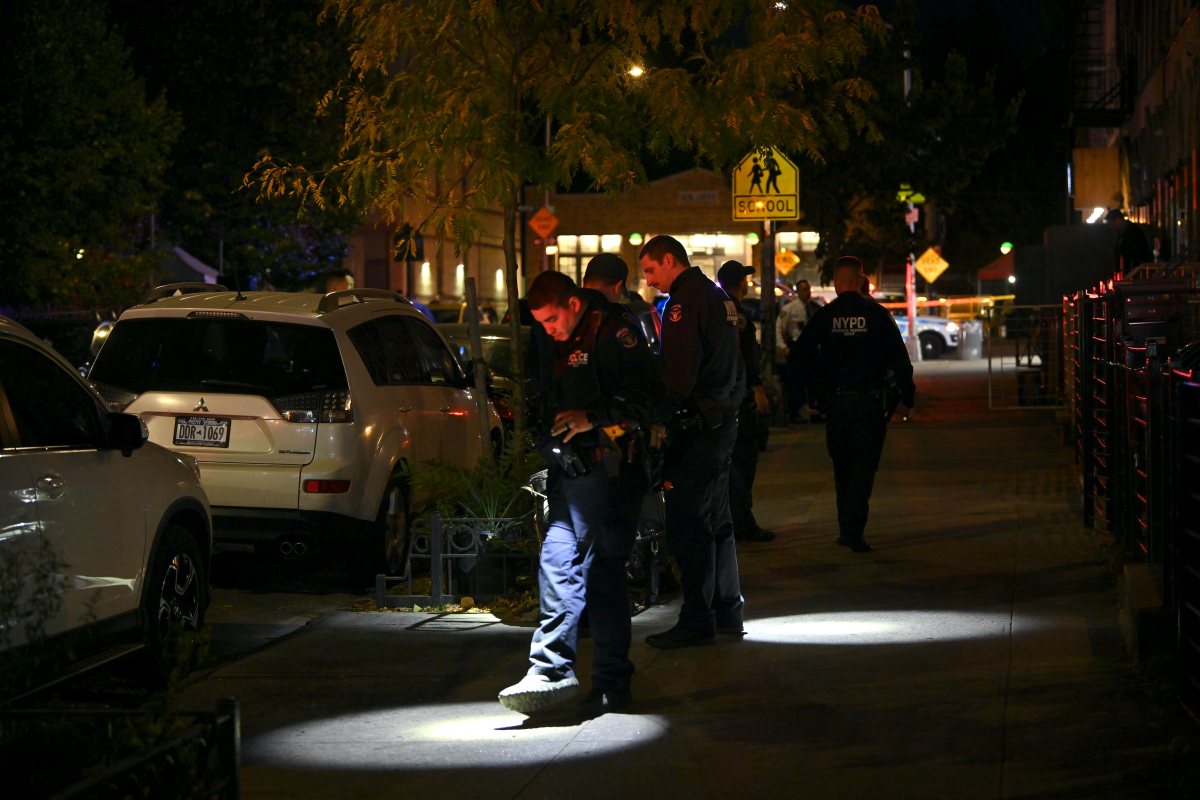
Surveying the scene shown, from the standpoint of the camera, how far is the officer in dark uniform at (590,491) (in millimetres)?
6836

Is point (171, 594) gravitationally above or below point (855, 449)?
below

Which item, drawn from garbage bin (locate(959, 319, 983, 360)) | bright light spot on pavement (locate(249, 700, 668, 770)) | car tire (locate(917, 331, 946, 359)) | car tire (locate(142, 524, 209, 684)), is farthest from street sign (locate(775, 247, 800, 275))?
bright light spot on pavement (locate(249, 700, 668, 770))

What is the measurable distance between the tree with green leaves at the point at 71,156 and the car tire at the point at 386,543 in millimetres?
17958

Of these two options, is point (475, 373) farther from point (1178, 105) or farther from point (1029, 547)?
point (1178, 105)

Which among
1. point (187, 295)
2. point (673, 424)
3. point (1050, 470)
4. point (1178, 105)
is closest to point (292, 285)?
point (1178, 105)

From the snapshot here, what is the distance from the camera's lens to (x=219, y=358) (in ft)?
33.5

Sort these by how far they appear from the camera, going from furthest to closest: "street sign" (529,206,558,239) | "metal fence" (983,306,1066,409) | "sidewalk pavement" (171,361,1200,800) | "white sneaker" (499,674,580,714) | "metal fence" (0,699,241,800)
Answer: "street sign" (529,206,558,239)
"metal fence" (983,306,1066,409)
"white sneaker" (499,674,580,714)
"sidewalk pavement" (171,361,1200,800)
"metal fence" (0,699,241,800)

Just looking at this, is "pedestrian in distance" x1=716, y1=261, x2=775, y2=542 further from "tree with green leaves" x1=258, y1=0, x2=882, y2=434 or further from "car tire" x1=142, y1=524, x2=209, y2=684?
"car tire" x1=142, y1=524, x2=209, y2=684

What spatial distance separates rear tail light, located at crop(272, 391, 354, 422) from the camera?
9.92 m

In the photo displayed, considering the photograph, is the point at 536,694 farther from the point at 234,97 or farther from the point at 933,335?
the point at 933,335

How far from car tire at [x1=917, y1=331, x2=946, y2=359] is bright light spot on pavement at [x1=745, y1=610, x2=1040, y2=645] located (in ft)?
129

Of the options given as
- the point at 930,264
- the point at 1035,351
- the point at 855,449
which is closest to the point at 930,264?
the point at 930,264

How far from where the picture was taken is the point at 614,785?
5.90 metres

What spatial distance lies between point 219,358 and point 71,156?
18.9 meters
